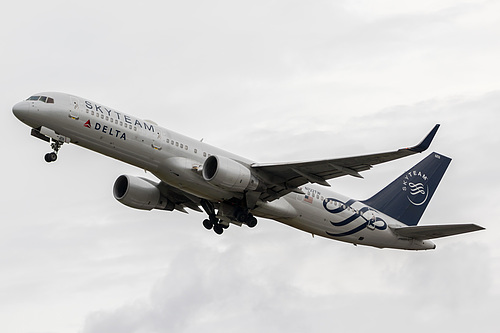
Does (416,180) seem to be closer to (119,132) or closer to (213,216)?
(213,216)

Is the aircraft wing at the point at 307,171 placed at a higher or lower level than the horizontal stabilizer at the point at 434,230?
higher

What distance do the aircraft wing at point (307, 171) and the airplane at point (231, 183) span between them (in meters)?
0.05

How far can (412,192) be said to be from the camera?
53.7 metres

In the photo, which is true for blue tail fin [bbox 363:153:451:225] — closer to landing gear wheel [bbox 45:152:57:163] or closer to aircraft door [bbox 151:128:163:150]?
aircraft door [bbox 151:128:163:150]

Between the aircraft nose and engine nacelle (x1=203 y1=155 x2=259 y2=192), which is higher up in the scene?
the aircraft nose

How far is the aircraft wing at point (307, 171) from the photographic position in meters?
42.6

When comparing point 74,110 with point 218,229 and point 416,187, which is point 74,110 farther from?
point 416,187

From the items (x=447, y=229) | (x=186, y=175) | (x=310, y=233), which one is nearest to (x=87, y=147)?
(x=186, y=175)

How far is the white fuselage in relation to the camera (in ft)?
139

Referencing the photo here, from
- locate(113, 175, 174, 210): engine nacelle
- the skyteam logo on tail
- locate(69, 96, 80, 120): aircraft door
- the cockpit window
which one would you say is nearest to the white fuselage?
locate(69, 96, 80, 120): aircraft door

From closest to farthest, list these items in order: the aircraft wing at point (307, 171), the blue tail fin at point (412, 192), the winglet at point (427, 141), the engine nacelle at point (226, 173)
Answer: the winglet at point (427, 141) → the aircraft wing at point (307, 171) → the engine nacelle at point (226, 173) → the blue tail fin at point (412, 192)

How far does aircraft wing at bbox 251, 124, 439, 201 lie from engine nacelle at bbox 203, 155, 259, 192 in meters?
1.18

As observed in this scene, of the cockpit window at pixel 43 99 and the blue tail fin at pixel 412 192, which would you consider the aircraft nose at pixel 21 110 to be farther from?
the blue tail fin at pixel 412 192

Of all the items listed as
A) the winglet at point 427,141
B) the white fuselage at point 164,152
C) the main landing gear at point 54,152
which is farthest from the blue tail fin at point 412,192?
the main landing gear at point 54,152
